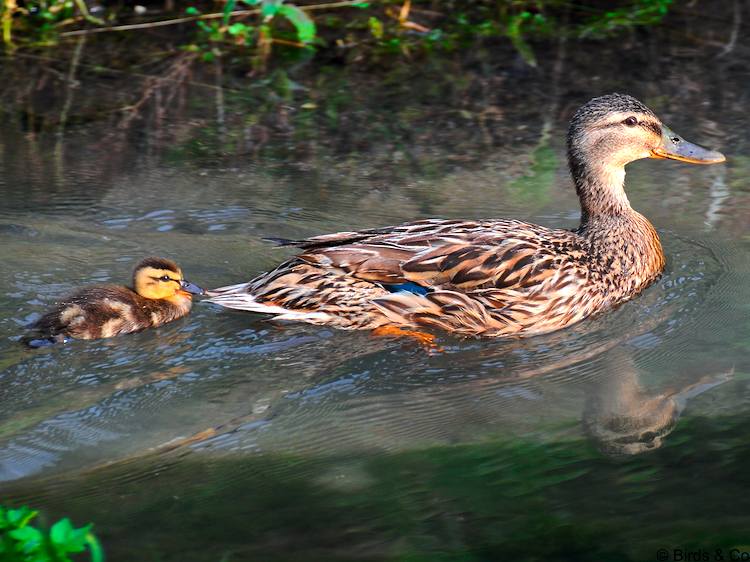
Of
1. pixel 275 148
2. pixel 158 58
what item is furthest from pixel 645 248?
pixel 158 58

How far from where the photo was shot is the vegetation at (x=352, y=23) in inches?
393

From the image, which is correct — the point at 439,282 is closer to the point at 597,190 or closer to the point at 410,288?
the point at 410,288

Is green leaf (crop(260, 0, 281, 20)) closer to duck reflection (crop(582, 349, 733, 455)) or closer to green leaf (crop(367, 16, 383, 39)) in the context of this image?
green leaf (crop(367, 16, 383, 39))

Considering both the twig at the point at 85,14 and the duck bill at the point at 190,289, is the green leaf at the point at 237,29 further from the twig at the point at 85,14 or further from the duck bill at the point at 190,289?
the duck bill at the point at 190,289

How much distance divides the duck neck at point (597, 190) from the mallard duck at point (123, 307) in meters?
2.20

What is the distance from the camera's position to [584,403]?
16.0ft

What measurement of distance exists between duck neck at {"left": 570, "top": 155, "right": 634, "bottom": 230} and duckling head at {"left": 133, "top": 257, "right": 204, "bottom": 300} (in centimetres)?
220

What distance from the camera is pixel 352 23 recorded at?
10461 mm

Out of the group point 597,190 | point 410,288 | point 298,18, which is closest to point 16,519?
point 410,288

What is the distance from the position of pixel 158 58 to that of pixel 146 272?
4326mm

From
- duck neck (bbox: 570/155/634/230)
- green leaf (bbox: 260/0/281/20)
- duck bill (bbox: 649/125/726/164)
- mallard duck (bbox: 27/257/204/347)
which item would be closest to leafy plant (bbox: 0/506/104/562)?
mallard duck (bbox: 27/257/204/347)

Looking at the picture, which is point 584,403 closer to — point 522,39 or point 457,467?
point 457,467

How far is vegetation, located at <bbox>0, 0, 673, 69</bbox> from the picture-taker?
32.8 feet

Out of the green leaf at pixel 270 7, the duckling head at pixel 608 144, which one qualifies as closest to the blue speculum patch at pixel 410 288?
the duckling head at pixel 608 144
